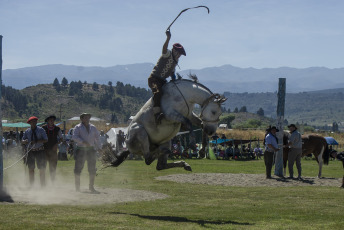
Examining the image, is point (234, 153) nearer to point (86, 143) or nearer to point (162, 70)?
point (86, 143)

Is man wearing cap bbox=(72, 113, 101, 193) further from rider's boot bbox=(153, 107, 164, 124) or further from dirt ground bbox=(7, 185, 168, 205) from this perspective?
rider's boot bbox=(153, 107, 164, 124)

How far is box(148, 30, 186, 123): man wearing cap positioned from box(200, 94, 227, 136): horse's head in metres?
1.02

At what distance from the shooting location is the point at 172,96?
1214cm

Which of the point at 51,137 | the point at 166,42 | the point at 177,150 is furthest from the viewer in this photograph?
the point at 177,150

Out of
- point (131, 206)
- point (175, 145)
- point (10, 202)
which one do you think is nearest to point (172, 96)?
point (131, 206)

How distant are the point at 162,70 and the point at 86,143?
4162mm

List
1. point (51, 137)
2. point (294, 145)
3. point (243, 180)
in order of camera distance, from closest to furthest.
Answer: point (51, 137)
point (243, 180)
point (294, 145)

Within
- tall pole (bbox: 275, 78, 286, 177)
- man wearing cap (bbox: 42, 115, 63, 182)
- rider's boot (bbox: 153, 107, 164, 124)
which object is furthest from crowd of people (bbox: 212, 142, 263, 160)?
rider's boot (bbox: 153, 107, 164, 124)

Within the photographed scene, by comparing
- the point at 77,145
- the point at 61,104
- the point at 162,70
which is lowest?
the point at 77,145

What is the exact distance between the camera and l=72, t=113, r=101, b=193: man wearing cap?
15.5 metres

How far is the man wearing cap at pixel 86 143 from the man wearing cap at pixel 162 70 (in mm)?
3577

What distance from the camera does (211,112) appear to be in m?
11.8

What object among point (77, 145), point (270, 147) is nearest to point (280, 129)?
point (270, 147)

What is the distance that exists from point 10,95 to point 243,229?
540 feet
